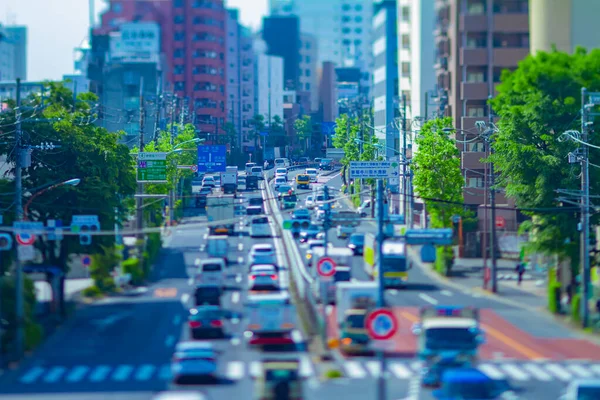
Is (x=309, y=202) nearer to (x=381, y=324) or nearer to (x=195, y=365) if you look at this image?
(x=381, y=324)

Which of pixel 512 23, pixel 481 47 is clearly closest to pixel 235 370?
pixel 481 47

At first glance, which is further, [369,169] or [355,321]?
[369,169]

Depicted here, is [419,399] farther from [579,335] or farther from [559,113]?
[559,113]

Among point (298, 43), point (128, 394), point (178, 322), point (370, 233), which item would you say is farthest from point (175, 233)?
point (298, 43)

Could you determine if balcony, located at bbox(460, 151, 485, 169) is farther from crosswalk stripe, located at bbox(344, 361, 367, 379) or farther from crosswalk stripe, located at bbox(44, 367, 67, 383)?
crosswalk stripe, located at bbox(44, 367, 67, 383)

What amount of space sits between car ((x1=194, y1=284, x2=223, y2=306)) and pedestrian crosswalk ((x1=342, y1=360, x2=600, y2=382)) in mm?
13217

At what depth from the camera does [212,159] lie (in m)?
81.0

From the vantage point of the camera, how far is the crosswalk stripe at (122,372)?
43.4 meters

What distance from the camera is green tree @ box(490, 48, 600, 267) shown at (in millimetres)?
73062

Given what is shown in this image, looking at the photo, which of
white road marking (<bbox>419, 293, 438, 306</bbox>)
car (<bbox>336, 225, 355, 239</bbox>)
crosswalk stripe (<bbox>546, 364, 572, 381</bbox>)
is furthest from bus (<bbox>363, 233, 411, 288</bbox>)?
crosswalk stripe (<bbox>546, 364, 572, 381</bbox>)

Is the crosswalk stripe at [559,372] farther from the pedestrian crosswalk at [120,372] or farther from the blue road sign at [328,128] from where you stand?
the blue road sign at [328,128]

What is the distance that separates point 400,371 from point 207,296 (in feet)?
52.8

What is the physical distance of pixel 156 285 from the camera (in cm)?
6575

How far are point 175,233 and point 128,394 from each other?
4171 cm
